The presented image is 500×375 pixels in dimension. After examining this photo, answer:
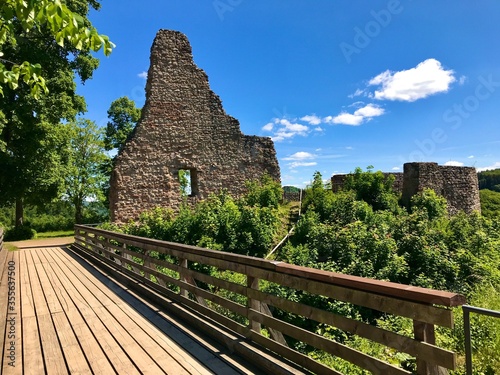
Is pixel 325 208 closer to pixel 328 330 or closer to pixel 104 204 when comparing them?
pixel 328 330

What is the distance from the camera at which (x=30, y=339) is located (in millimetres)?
3859

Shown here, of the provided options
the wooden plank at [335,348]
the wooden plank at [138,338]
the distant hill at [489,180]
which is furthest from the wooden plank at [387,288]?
the distant hill at [489,180]

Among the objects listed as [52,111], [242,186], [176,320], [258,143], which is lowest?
[176,320]

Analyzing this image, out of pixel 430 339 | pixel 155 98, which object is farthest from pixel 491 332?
pixel 155 98

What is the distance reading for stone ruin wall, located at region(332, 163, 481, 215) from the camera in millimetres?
16156

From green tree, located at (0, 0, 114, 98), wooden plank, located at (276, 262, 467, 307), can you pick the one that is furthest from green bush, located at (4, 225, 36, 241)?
wooden plank, located at (276, 262, 467, 307)

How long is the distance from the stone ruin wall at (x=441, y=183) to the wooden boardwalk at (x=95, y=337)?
1240 cm

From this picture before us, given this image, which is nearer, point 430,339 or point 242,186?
point 430,339

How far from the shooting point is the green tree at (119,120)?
98.5ft

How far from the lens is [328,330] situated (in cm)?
757

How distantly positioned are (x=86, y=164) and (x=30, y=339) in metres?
27.9

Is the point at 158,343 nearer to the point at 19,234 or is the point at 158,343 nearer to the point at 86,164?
the point at 19,234

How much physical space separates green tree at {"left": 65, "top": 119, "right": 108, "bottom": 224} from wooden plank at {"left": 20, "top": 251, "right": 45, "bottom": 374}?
958 inches

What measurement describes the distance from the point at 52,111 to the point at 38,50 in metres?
2.84
